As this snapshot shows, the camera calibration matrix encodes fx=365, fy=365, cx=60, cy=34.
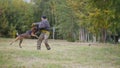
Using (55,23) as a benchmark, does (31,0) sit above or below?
above

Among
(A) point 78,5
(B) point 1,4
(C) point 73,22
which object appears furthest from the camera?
(B) point 1,4

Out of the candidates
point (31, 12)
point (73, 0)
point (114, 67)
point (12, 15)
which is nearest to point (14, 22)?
point (12, 15)

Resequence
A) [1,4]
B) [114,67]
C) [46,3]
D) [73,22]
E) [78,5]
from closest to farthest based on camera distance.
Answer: [114,67] < [78,5] < [73,22] < [1,4] < [46,3]

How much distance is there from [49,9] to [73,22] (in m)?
19.9

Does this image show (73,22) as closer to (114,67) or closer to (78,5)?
(78,5)

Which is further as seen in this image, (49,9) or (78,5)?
(49,9)

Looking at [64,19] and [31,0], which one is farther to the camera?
[31,0]

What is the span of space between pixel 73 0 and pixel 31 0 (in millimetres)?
28231

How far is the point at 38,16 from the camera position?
8131 centimetres

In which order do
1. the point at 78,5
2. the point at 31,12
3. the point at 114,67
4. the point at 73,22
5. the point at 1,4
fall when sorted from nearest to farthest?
1. the point at 114,67
2. the point at 78,5
3. the point at 73,22
4. the point at 1,4
5. the point at 31,12

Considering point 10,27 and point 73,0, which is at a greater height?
point 73,0

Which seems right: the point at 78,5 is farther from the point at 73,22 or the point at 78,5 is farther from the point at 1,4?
the point at 1,4

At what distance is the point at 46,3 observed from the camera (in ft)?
270

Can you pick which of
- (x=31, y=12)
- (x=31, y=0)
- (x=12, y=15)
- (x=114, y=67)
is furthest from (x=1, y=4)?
(x=114, y=67)
